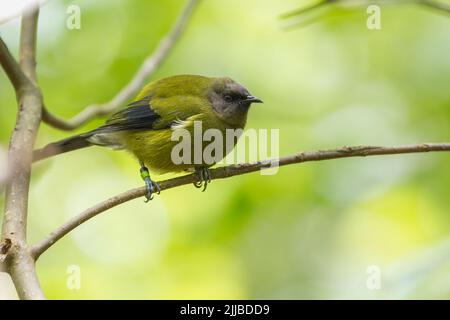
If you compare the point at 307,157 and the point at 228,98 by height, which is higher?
the point at 228,98

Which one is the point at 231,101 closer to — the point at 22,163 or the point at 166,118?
the point at 166,118

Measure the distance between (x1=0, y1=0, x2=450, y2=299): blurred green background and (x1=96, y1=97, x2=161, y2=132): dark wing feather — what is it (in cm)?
95

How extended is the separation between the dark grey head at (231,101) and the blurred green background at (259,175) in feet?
3.57

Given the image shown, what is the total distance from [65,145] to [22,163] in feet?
4.21

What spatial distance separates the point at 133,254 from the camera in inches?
225

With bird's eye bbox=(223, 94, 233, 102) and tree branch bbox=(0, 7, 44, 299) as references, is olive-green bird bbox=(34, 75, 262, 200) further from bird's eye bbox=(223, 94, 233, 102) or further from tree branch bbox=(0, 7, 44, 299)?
tree branch bbox=(0, 7, 44, 299)

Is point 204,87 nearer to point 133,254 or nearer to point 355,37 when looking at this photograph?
point 133,254

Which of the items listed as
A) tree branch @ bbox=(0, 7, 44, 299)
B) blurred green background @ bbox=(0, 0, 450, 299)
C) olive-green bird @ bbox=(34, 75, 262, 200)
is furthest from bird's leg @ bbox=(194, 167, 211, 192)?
blurred green background @ bbox=(0, 0, 450, 299)

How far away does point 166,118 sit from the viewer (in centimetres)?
446

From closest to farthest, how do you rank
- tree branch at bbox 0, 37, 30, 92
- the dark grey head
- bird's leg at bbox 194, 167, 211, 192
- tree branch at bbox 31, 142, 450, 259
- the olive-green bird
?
tree branch at bbox 31, 142, 450, 259, tree branch at bbox 0, 37, 30, 92, bird's leg at bbox 194, 167, 211, 192, the olive-green bird, the dark grey head

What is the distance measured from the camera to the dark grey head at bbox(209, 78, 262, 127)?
179 inches

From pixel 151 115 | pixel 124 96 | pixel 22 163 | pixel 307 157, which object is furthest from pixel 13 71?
pixel 307 157

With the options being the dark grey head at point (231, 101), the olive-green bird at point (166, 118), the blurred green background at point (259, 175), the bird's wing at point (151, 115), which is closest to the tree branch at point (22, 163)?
the olive-green bird at point (166, 118)
